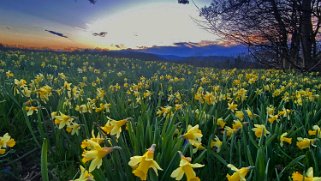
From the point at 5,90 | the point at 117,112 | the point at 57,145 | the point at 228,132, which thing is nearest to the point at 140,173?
the point at 228,132

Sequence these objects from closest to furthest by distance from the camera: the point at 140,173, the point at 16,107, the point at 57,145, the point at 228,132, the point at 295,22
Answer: the point at 140,173 → the point at 228,132 → the point at 57,145 → the point at 16,107 → the point at 295,22

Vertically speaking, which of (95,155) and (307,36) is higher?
(307,36)

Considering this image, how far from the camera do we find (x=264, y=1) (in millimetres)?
11984

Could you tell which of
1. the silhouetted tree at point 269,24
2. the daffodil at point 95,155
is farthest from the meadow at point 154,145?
the silhouetted tree at point 269,24

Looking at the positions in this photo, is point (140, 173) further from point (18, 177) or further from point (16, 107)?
point (16, 107)

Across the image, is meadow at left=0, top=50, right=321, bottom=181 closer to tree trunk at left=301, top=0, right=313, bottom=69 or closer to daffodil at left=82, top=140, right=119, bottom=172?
daffodil at left=82, top=140, right=119, bottom=172

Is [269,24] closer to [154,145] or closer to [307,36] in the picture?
[307,36]

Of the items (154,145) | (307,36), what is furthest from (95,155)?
(307,36)

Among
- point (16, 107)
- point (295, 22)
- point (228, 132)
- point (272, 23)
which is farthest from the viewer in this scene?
point (272, 23)

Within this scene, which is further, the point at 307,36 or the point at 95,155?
the point at 307,36

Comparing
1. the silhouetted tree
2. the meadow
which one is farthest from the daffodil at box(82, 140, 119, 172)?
the silhouetted tree

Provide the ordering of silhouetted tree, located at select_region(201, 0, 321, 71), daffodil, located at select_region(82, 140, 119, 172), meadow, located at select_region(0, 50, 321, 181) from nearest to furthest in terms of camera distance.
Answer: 1. daffodil, located at select_region(82, 140, 119, 172)
2. meadow, located at select_region(0, 50, 321, 181)
3. silhouetted tree, located at select_region(201, 0, 321, 71)

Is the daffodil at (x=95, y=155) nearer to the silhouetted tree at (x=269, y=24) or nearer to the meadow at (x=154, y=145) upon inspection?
the meadow at (x=154, y=145)

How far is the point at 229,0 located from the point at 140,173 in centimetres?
1212
